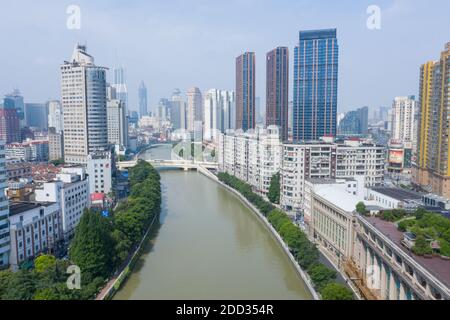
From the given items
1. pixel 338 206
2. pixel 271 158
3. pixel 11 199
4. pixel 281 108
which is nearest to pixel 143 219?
pixel 11 199

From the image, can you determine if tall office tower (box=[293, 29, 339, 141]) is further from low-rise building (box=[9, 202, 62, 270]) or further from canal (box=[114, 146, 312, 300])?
low-rise building (box=[9, 202, 62, 270])

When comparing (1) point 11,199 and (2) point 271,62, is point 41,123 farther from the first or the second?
(1) point 11,199

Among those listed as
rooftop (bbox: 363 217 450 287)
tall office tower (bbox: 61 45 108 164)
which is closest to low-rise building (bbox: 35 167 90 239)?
rooftop (bbox: 363 217 450 287)

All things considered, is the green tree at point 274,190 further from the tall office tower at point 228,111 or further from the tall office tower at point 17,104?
the tall office tower at point 228,111

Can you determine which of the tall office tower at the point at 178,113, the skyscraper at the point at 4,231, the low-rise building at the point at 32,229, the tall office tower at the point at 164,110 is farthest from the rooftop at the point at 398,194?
the tall office tower at the point at 164,110

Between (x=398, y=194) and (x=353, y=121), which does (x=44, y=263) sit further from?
(x=353, y=121)
